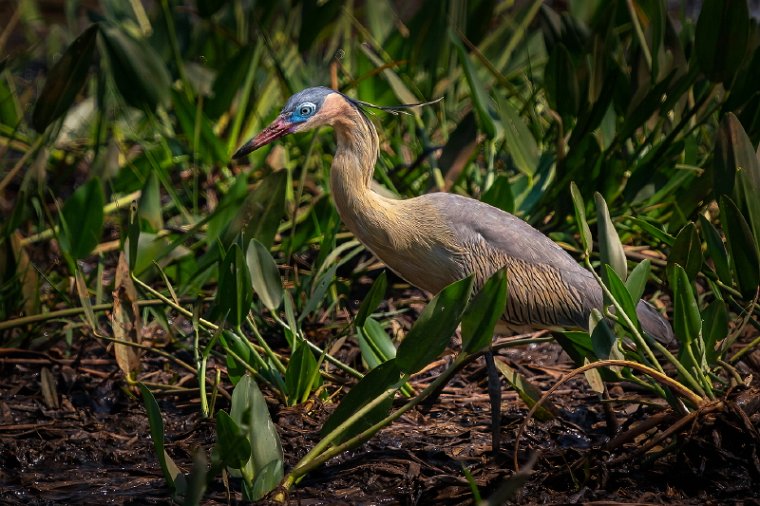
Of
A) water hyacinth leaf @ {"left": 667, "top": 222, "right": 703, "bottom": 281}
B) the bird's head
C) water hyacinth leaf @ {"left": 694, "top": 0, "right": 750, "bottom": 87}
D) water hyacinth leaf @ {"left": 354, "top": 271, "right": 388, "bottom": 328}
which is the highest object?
water hyacinth leaf @ {"left": 694, "top": 0, "right": 750, "bottom": 87}

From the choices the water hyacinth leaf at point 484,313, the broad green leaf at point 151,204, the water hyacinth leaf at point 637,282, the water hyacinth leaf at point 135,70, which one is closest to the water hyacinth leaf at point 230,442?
the water hyacinth leaf at point 484,313

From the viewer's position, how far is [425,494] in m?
3.56

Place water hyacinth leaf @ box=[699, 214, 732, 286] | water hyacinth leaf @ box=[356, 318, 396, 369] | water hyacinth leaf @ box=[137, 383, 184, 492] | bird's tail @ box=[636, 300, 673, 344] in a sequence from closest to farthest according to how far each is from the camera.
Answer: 1. water hyacinth leaf @ box=[137, 383, 184, 492]
2. water hyacinth leaf @ box=[699, 214, 732, 286]
3. bird's tail @ box=[636, 300, 673, 344]
4. water hyacinth leaf @ box=[356, 318, 396, 369]

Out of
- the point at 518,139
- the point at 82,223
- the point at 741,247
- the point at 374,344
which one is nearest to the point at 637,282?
the point at 741,247

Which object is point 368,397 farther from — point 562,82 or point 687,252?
point 562,82

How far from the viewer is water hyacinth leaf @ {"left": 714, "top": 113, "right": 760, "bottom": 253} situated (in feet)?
12.4

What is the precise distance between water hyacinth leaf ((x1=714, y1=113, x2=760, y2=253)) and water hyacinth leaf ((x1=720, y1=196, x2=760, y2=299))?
107mm

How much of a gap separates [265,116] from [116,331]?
2.22 m

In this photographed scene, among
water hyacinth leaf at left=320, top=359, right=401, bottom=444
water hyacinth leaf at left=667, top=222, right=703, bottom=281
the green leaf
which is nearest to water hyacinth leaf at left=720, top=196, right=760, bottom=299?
water hyacinth leaf at left=667, top=222, right=703, bottom=281

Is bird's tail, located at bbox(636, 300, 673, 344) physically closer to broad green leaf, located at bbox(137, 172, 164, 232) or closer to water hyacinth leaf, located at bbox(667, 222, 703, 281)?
water hyacinth leaf, located at bbox(667, 222, 703, 281)

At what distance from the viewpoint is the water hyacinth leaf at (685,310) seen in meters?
3.35

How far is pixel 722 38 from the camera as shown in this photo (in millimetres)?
4441

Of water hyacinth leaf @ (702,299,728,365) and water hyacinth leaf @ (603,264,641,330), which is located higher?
water hyacinth leaf @ (603,264,641,330)

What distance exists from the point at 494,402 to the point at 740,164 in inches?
47.1
